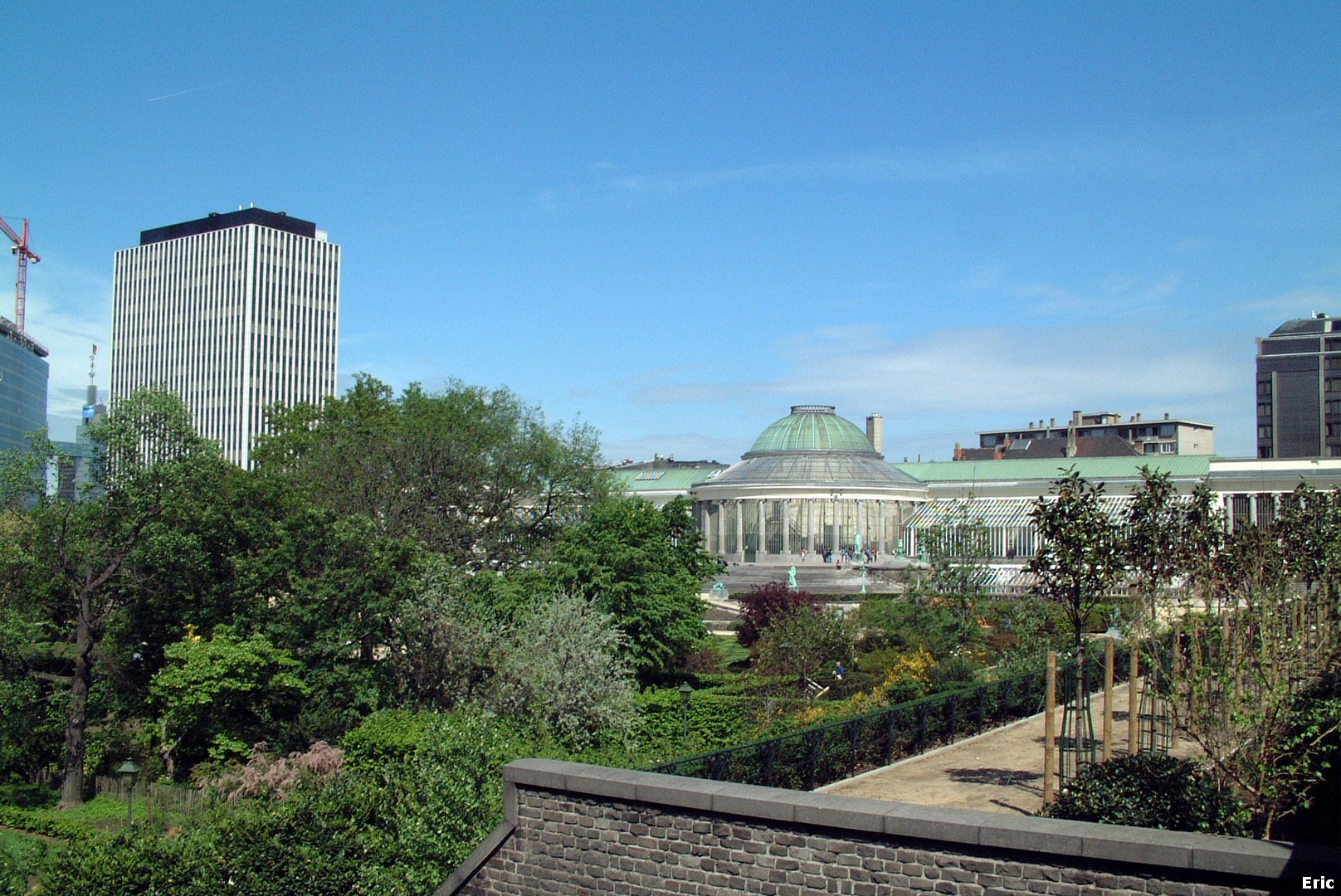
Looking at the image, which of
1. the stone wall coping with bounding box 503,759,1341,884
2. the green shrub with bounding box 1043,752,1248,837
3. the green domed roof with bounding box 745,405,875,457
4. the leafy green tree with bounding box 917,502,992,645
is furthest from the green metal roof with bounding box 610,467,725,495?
the green shrub with bounding box 1043,752,1248,837

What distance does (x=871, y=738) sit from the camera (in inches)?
787

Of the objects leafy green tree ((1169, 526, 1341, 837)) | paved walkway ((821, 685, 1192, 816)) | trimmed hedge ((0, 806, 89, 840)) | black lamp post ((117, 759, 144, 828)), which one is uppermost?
leafy green tree ((1169, 526, 1341, 837))

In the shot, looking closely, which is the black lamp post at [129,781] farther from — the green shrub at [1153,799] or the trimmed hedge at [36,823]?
the green shrub at [1153,799]

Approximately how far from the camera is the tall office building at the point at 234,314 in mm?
134250

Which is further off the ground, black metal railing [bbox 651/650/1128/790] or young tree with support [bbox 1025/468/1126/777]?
young tree with support [bbox 1025/468/1126/777]

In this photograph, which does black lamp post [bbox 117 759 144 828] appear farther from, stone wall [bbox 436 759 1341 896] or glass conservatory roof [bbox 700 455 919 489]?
glass conservatory roof [bbox 700 455 919 489]

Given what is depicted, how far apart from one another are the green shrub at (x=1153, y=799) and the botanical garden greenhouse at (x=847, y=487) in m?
69.4

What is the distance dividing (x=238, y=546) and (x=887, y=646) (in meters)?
19.9

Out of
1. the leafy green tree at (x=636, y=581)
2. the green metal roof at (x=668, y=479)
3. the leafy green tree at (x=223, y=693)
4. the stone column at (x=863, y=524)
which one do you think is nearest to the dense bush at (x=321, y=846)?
the leafy green tree at (x=223, y=693)

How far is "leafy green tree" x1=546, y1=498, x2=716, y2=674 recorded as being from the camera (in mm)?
35156

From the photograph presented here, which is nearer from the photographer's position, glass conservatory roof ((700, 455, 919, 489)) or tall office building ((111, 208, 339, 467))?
glass conservatory roof ((700, 455, 919, 489))

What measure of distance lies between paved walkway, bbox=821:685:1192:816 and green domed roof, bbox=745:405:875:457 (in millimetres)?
72885

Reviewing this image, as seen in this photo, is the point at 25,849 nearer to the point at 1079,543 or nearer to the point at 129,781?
the point at 129,781

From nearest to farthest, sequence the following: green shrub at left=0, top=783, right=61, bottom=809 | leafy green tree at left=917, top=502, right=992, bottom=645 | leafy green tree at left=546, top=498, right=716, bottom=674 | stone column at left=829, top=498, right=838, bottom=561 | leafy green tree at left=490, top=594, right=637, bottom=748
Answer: leafy green tree at left=490, top=594, right=637, bottom=748
green shrub at left=0, top=783, right=61, bottom=809
leafy green tree at left=546, top=498, right=716, bottom=674
leafy green tree at left=917, top=502, right=992, bottom=645
stone column at left=829, top=498, right=838, bottom=561
